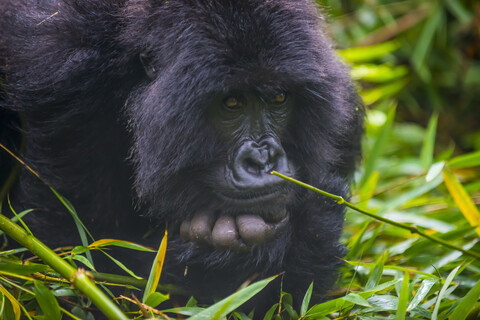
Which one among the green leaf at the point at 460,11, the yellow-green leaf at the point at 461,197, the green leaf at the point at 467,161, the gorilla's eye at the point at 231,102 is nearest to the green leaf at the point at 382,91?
the green leaf at the point at 460,11

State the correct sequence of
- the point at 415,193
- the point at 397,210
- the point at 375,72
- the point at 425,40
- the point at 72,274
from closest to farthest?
1. the point at 72,274
2. the point at 415,193
3. the point at 397,210
4. the point at 375,72
5. the point at 425,40

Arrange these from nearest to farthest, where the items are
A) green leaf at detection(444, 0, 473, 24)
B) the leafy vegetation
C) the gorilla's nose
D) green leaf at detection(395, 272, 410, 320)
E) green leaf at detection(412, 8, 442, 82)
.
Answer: green leaf at detection(395, 272, 410, 320) < the leafy vegetation < the gorilla's nose < green leaf at detection(412, 8, 442, 82) < green leaf at detection(444, 0, 473, 24)

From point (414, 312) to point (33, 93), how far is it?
156 cm

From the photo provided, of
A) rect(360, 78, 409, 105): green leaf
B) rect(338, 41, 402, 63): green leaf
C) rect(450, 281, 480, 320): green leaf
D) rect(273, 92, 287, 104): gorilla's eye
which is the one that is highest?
rect(273, 92, 287, 104): gorilla's eye

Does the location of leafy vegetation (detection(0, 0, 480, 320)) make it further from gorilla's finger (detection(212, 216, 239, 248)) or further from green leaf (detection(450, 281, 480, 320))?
gorilla's finger (detection(212, 216, 239, 248))

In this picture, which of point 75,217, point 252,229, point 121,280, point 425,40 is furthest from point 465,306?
point 425,40

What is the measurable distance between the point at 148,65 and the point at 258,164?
54 cm

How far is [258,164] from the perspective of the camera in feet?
6.36

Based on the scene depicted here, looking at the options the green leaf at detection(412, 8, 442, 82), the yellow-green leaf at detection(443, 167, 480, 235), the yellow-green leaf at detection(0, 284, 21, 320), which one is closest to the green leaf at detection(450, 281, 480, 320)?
the yellow-green leaf at detection(443, 167, 480, 235)

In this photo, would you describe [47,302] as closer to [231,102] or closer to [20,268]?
[20,268]

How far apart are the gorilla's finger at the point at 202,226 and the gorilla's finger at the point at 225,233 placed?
0.12ft

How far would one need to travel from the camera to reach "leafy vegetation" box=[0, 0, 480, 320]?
5.94ft

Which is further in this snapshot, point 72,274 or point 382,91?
point 382,91

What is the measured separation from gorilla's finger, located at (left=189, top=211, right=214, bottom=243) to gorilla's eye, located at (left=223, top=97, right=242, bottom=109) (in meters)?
0.40
